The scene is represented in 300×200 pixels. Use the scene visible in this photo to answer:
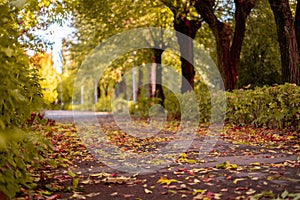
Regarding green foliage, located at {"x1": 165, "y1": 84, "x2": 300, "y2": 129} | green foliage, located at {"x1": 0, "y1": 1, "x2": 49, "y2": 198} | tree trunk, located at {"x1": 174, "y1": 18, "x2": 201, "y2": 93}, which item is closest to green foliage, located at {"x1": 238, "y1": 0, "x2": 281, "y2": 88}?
tree trunk, located at {"x1": 174, "y1": 18, "x2": 201, "y2": 93}

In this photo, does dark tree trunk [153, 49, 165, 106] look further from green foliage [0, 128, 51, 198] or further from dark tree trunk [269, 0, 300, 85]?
green foliage [0, 128, 51, 198]

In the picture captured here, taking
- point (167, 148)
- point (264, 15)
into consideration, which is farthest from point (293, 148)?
point (264, 15)

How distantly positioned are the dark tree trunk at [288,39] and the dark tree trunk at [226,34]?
3088 millimetres

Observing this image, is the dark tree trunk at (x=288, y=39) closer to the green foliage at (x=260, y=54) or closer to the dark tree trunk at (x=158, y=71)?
the green foliage at (x=260, y=54)

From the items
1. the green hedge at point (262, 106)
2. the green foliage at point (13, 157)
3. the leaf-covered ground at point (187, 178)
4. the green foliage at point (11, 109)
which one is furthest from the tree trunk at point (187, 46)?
the green foliage at point (13, 157)

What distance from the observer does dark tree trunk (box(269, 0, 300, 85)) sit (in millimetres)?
13680

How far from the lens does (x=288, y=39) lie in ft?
45.0

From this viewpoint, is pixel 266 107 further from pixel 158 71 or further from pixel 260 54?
pixel 158 71

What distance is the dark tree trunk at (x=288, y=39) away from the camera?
13.7 meters

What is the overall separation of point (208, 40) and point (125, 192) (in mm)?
23088

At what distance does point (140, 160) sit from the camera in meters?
7.26

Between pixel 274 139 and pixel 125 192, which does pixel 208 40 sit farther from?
pixel 125 192

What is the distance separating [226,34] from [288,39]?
350 cm

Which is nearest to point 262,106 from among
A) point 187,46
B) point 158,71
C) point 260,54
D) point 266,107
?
point 266,107
